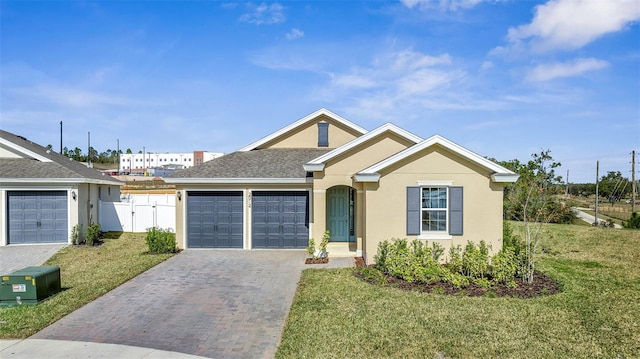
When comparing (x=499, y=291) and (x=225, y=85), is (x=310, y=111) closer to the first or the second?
(x=225, y=85)

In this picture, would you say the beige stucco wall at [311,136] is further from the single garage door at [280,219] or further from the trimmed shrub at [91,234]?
the trimmed shrub at [91,234]

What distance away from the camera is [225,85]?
18.6m

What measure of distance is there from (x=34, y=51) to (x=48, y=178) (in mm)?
5287

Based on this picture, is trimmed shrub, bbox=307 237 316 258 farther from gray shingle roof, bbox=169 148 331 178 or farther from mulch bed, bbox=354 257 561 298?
mulch bed, bbox=354 257 561 298

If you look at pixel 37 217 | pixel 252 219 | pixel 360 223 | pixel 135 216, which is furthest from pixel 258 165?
pixel 37 217

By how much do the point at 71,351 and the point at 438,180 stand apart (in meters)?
10.5

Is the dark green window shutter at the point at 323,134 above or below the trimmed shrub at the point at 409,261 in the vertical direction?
above

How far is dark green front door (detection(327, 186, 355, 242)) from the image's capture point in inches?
630

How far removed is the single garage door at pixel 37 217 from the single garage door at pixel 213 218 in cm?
605

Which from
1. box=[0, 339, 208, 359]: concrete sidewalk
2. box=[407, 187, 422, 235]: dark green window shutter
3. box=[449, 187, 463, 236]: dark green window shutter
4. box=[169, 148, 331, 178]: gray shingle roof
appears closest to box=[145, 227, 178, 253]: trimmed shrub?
box=[169, 148, 331, 178]: gray shingle roof

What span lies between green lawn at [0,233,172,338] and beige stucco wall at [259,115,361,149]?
26.2ft

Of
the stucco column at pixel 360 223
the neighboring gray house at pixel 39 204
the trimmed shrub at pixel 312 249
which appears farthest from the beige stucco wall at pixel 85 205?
the stucco column at pixel 360 223

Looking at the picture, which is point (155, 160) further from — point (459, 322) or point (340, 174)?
point (459, 322)

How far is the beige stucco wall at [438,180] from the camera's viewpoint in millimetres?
12391
